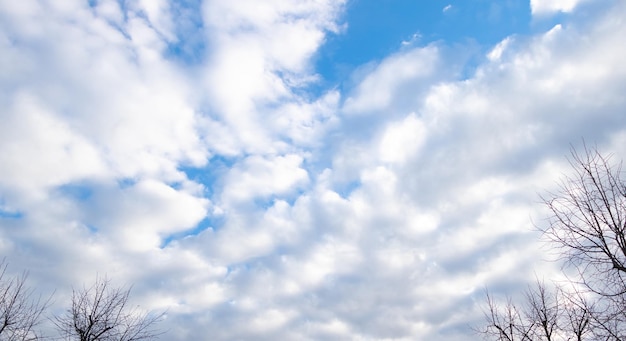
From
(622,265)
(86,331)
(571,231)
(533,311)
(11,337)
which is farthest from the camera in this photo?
(533,311)

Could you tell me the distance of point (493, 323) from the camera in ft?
77.7

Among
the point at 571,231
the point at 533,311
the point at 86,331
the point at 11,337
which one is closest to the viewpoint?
the point at 571,231

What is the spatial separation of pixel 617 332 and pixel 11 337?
22.8 meters

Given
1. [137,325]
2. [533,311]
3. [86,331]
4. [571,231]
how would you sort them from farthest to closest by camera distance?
1. [533,311]
2. [137,325]
3. [86,331]
4. [571,231]

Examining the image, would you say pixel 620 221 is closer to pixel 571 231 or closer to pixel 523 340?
pixel 571 231

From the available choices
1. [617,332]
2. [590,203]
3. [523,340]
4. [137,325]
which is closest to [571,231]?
[590,203]

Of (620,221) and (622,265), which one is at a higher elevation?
(620,221)

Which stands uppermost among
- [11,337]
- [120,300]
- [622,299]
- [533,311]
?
[533,311]

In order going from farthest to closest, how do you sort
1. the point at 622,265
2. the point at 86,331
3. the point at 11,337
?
the point at 86,331 → the point at 11,337 → the point at 622,265

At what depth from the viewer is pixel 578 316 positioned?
1867cm

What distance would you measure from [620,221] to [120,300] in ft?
69.3

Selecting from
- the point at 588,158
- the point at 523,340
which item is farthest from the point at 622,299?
the point at 523,340

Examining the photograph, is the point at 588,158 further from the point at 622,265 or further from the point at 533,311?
the point at 533,311

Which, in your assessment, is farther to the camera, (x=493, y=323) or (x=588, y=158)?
(x=493, y=323)
